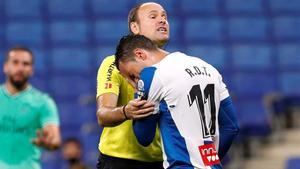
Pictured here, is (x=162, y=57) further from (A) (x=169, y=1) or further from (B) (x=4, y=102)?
(A) (x=169, y=1)

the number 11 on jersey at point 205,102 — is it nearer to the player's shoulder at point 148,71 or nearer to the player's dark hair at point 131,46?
the player's shoulder at point 148,71

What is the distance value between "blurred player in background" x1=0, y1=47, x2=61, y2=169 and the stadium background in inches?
196

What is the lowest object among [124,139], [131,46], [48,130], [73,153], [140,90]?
[73,153]

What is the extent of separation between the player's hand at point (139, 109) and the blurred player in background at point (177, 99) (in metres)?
0.03

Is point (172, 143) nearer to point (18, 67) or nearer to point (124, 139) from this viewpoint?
point (124, 139)

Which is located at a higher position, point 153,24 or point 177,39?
point 153,24

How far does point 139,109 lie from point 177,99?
191 millimetres

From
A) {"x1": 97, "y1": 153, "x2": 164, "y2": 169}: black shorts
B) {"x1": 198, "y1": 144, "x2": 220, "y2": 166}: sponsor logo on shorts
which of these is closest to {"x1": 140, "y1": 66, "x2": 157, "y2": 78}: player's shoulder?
{"x1": 198, "y1": 144, "x2": 220, "y2": 166}: sponsor logo on shorts

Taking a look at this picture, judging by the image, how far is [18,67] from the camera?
6.16 meters

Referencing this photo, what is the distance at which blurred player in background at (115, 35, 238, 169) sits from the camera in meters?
3.94

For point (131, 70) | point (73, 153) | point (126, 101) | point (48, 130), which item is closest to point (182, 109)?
point (131, 70)

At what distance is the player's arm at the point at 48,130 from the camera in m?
5.75

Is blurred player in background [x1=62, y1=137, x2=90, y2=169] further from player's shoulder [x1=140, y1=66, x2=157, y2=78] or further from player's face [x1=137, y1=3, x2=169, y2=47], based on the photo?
player's shoulder [x1=140, y1=66, x2=157, y2=78]

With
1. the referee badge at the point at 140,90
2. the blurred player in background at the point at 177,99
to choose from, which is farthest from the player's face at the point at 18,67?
the referee badge at the point at 140,90
